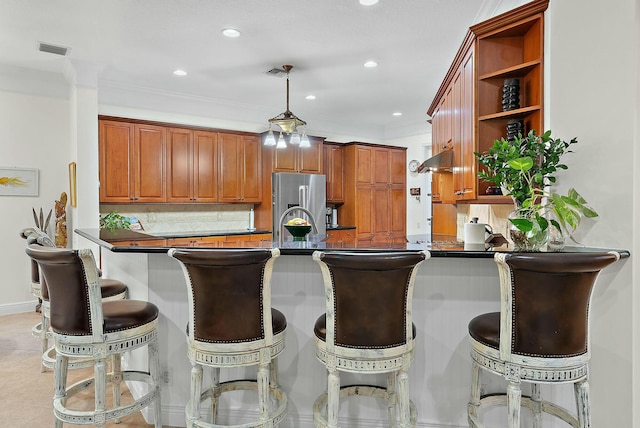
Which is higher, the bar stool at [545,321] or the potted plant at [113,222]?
the potted plant at [113,222]

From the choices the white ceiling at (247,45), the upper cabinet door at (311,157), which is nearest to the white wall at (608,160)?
the white ceiling at (247,45)

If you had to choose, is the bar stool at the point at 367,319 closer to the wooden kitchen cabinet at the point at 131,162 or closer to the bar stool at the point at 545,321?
the bar stool at the point at 545,321

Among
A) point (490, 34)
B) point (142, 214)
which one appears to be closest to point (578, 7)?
point (490, 34)

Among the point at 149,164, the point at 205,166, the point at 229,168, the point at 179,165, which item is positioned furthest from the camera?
the point at 229,168

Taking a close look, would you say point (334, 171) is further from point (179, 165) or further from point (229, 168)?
point (179, 165)

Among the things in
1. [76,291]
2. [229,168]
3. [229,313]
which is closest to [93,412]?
[76,291]

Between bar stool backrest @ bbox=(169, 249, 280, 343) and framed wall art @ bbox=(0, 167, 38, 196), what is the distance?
4.10 metres

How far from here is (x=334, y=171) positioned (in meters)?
6.93

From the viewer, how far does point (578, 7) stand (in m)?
2.04

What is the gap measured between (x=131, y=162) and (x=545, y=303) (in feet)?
15.6

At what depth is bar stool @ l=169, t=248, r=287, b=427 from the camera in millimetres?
1675

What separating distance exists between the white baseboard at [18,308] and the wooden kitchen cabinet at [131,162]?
1.54 meters

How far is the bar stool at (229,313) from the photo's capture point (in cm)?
167

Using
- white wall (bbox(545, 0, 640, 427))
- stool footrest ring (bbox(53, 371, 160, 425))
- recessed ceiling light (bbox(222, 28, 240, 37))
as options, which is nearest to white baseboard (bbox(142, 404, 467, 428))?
stool footrest ring (bbox(53, 371, 160, 425))
